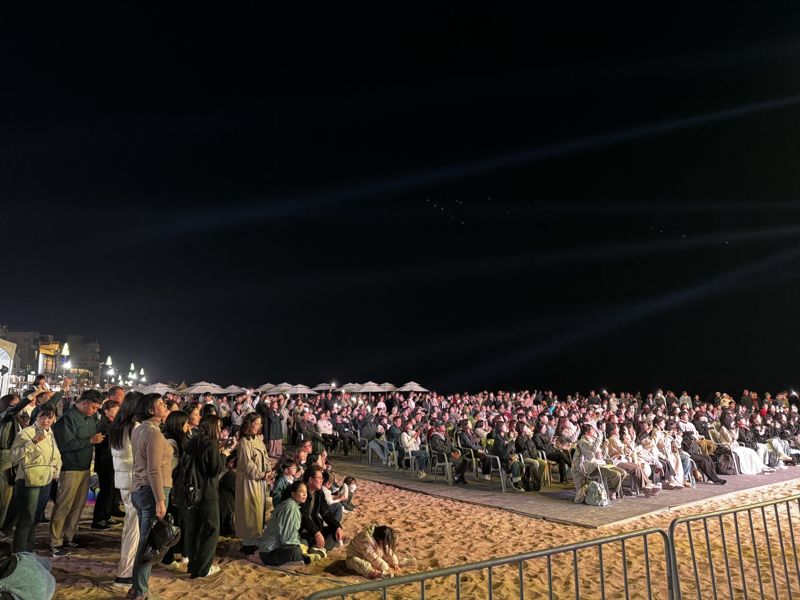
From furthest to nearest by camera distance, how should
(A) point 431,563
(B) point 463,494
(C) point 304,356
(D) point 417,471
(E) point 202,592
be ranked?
(C) point 304,356
(D) point 417,471
(B) point 463,494
(A) point 431,563
(E) point 202,592

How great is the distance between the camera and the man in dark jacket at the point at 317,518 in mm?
6336

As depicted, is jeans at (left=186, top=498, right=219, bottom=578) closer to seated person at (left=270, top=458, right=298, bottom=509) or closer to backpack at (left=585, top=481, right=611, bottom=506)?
seated person at (left=270, top=458, right=298, bottom=509)

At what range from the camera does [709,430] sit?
586 inches

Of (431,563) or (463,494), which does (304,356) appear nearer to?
(463,494)

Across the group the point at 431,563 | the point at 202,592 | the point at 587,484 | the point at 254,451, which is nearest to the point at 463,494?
the point at 587,484

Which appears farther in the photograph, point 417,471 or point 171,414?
point 417,471

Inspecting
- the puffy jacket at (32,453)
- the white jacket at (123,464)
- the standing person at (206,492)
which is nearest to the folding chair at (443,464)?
the standing person at (206,492)

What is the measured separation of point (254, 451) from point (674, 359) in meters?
32.2

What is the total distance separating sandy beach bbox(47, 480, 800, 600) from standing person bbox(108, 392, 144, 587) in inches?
7.8

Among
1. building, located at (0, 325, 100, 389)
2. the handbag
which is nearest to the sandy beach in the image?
the handbag

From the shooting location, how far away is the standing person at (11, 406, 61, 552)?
503cm

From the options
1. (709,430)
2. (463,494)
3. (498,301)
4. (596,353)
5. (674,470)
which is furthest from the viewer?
(498,301)

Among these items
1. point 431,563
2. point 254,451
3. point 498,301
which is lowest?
point 431,563

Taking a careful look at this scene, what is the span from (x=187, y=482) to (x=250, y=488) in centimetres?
137
